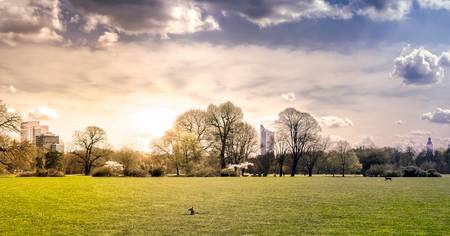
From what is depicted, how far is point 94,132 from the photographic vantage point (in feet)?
328

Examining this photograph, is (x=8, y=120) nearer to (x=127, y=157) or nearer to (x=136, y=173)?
(x=136, y=173)

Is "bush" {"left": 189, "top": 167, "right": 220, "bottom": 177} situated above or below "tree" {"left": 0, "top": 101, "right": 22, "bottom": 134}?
below

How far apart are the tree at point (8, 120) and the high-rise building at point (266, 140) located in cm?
4653

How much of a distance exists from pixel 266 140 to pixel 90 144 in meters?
39.3

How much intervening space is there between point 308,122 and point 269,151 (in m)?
13.0

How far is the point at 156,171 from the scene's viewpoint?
249ft

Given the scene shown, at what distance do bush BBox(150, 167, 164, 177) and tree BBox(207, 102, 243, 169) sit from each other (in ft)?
41.1

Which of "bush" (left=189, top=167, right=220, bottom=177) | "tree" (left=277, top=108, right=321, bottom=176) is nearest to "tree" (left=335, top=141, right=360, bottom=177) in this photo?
"tree" (left=277, top=108, right=321, bottom=176)

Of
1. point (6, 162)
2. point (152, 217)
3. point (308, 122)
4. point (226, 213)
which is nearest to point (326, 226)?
point (226, 213)

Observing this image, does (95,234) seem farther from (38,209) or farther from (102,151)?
(102,151)

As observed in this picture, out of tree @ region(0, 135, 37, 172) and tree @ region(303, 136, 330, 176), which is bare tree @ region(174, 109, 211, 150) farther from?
tree @ region(0, 135, 37, 172)

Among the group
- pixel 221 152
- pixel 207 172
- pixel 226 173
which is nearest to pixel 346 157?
pixel 221 152

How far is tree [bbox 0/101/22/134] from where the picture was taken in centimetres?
5944

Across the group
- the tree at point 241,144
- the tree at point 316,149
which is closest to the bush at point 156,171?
the tree at point 241,144
